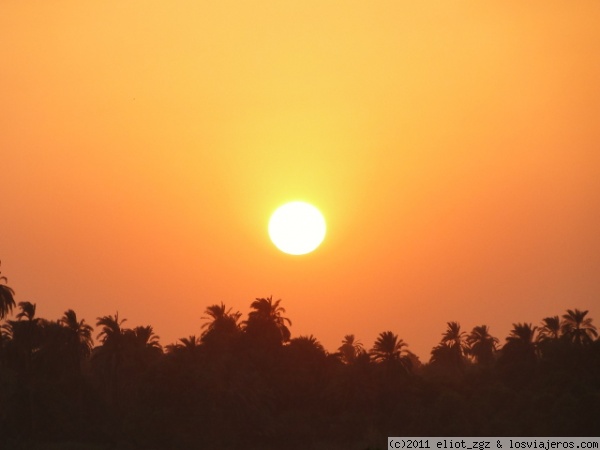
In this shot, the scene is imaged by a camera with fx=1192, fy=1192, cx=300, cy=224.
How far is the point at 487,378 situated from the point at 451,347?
35833mm

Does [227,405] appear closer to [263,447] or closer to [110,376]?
[263,447]

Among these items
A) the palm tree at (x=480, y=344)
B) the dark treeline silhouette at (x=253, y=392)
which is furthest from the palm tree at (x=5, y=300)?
the palm tree at (x=480, y=344)

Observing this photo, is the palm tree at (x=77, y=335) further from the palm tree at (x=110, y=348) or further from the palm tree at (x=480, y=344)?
the palm tree at (x=480, y=344)

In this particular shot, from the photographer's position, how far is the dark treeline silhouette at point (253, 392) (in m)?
97.8

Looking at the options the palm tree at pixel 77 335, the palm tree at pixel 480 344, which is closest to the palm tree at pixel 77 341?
the palm tree at pixel 77 335

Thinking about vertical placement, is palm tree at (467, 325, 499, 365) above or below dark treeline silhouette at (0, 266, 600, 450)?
above

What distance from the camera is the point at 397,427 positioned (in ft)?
340

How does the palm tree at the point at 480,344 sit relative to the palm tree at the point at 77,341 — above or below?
above

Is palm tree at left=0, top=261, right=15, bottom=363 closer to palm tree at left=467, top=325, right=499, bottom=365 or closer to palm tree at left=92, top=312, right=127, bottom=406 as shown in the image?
palm tree at left=92, top=312, right=127, bottom=406

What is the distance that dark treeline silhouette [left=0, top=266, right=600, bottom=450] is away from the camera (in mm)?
97812

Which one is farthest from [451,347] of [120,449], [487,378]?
[120,449]

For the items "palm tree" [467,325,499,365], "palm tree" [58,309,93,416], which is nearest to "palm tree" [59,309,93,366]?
"palm tree" [58,309,93,416]

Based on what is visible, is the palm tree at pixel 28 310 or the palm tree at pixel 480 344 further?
the palm tree at pixel 480 344

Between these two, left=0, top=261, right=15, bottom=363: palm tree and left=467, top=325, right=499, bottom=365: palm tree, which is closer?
left=0, top=261, right=15, bottom=363: palm tree
